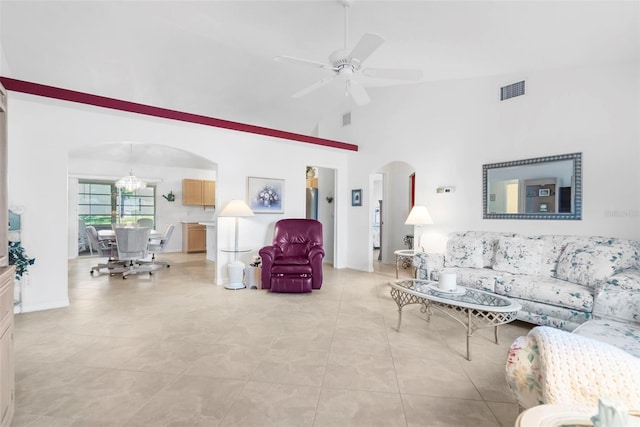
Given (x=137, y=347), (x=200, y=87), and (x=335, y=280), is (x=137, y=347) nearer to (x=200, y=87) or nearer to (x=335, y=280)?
(x=335, y=280)

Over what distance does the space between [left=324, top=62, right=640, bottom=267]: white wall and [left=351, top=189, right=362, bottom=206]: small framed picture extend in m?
0.15

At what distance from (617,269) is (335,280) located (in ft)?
11.5

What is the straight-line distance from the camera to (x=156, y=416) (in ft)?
5.82

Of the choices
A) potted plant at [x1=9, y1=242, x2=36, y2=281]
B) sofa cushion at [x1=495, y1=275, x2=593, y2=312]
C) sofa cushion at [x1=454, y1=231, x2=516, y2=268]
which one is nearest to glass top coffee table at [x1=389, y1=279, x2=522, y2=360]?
sofa cushion at [x1=495, y1=275, x2=593, y2=312]

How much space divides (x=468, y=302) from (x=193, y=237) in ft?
24.5

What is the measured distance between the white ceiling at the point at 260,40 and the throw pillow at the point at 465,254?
2.36m

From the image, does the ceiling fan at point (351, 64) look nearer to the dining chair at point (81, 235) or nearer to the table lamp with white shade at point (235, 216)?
the table lamp with white shade at point (235, 216)

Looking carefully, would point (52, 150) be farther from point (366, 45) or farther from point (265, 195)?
point (366, 45)

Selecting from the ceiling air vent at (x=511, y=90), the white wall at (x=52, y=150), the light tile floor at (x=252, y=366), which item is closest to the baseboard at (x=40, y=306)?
the white wall at (x=52, y=150)

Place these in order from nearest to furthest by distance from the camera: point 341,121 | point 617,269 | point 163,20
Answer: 1. point 617,269
2. point 163,20
3. point 341,121

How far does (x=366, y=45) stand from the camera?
2.62 meters

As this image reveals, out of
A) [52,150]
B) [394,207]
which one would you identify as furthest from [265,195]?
[394,207]

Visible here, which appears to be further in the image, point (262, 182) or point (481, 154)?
point (262, 182)

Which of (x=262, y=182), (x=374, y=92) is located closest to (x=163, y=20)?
(x=262, y=182)
